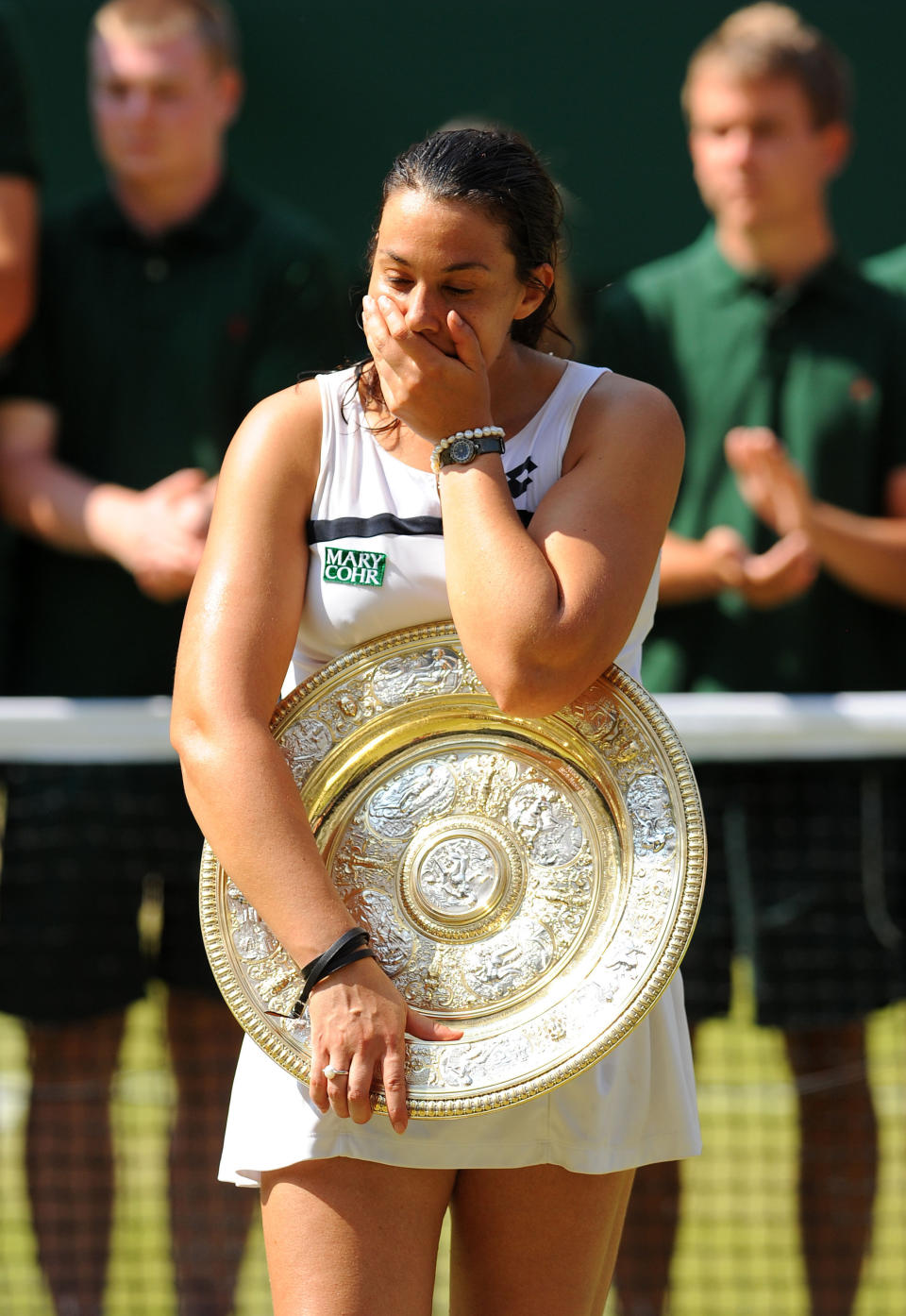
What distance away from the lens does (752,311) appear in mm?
4191

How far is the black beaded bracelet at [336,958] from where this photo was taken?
6.01 feet

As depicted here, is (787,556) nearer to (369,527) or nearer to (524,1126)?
(369,527)

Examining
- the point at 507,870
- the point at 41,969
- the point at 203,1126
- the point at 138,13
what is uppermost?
the point at 138,13

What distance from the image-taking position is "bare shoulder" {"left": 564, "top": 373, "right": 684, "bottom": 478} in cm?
203

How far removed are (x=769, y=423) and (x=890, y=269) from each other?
0.65m

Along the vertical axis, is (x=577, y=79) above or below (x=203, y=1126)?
above

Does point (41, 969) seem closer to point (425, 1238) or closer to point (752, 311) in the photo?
point (425, 1238)

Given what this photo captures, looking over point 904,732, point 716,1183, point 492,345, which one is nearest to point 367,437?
point 492,345

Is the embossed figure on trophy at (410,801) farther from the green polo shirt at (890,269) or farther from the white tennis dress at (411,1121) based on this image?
the green polo shirt at (890,269)

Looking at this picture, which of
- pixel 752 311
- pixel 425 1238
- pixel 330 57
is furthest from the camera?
pixel 330 57

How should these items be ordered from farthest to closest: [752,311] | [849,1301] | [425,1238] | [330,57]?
[330,57] → [752,311] → [849,1301] → [425,1238]

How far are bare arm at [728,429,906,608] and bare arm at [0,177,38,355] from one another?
191cm

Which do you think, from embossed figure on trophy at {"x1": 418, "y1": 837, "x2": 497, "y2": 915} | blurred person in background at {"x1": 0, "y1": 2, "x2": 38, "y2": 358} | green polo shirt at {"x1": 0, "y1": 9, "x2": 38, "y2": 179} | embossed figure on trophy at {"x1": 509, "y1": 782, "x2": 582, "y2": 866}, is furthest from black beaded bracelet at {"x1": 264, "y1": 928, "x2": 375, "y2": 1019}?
green polo shirt at {"x1": 0, "y1": 9, "x2": 38, "y2": 179}

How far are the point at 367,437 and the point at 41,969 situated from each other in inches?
90.2
